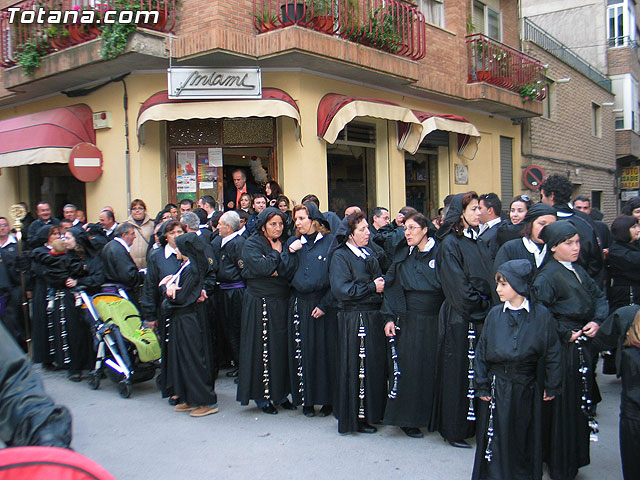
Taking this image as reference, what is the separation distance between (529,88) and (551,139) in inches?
147

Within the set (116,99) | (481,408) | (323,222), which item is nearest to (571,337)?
(481,408)

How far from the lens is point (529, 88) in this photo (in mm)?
15547

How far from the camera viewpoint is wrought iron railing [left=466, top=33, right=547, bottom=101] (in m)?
14.4

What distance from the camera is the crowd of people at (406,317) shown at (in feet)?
13.4

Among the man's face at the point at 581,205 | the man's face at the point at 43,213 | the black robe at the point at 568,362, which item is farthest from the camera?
the man's face at the point at 43,213

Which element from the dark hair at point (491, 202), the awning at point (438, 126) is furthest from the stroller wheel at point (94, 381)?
the awning at point (438, 126)

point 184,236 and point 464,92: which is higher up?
point 464,92

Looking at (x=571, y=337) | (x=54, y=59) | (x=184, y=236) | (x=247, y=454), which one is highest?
(x=54, y=59)

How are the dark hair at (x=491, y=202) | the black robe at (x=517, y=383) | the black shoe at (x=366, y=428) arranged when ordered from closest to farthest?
the black robe at (x=517, y=383) < the black shoe at (x=366, y=428) < the dark hair at (x=491, y=202)

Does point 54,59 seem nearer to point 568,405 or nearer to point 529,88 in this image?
point 568,405

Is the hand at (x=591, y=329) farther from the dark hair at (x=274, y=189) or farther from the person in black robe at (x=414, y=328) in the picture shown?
the dark hair at (x=274, y=189)

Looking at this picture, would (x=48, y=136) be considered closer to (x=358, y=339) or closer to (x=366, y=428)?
(x=358, y=339)

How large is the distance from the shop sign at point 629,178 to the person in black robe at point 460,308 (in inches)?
1061

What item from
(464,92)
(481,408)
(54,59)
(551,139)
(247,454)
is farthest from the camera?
(551,139)
